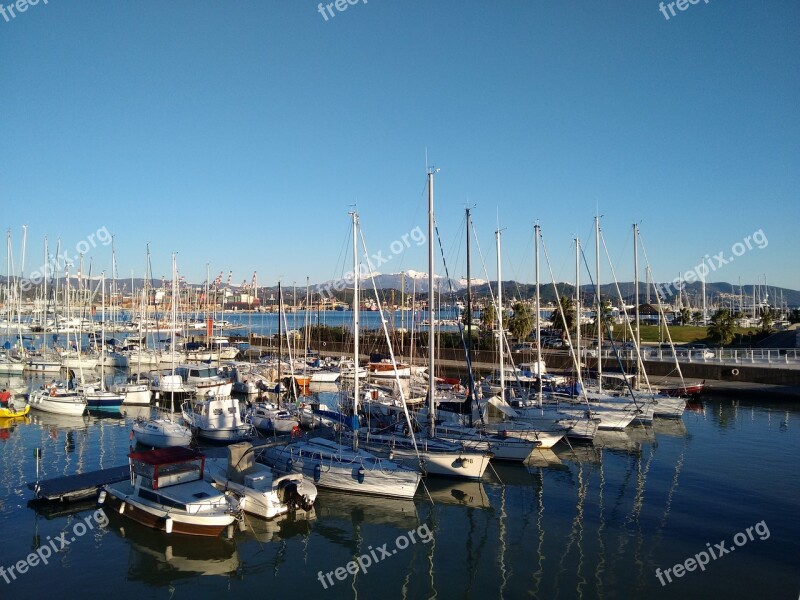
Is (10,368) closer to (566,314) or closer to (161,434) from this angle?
(161,434)

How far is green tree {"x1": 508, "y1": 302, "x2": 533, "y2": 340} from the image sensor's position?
65.4 meters

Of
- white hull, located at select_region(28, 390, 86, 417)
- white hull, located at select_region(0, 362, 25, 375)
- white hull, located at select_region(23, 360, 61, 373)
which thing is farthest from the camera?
white hull, located at select_region(23, 360, 61, 373)

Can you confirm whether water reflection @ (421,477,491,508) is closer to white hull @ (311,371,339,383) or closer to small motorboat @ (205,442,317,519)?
small motorboat @ (205,442,317,519)

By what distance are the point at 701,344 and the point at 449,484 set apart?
56.7m

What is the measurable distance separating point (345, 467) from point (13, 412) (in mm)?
25410

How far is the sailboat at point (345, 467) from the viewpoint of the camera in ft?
69.4

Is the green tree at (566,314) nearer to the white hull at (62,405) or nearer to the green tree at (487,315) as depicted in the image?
the green tree at (487,315)

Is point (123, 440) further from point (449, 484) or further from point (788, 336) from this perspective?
point (788, 336)

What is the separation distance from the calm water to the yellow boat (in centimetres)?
966

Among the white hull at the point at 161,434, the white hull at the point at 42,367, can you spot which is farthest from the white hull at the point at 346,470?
the white hull at the point at 42,367

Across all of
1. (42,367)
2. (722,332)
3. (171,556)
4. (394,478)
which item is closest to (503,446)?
(394,478)

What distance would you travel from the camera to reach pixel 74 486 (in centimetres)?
2058

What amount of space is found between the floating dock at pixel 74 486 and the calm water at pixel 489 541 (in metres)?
0.70

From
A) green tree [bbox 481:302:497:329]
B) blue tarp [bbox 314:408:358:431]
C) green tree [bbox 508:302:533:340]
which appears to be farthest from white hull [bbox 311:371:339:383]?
green tree [bbox 508:302:533:340]
